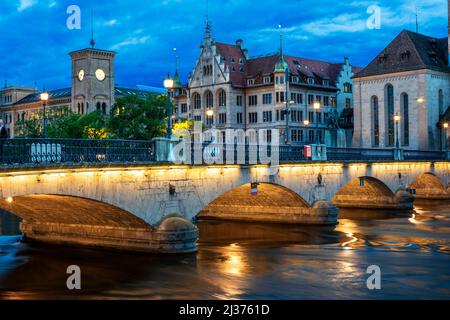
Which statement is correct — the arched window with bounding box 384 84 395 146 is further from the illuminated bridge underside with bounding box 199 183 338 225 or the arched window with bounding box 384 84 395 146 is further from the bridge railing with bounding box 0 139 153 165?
the bridge railing with bounding box 0 139 153 165

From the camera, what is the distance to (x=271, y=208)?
40188 millimetres

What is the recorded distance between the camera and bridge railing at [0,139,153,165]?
66.4ft

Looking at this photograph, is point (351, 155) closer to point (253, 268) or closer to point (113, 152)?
point (253, 268)

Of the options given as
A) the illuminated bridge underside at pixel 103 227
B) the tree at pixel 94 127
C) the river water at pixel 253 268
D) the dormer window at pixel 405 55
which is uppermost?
the dormer window at pixel 405 55

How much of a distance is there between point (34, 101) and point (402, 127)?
81.8m

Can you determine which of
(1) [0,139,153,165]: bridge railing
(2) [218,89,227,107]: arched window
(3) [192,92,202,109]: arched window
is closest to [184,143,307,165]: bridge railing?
(1) [0,139,153,165]: bridge railing

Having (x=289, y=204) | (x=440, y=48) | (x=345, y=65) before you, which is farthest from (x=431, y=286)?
(x=345, y=65)

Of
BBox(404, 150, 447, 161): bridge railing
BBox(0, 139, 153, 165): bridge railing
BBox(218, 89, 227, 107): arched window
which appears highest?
BBox(218, 89, 227, 107): arched window

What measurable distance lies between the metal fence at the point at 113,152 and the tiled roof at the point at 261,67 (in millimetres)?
47614

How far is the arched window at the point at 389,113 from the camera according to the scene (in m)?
73.1

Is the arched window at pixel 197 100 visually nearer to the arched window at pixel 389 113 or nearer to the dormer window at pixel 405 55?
the arched window at pixel 389 113

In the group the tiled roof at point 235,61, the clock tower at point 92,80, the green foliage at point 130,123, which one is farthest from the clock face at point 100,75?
the green foliage at point 130,123

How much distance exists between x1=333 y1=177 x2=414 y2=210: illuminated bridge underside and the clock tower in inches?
2363

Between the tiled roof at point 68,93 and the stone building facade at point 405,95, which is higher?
the tiled roof at point 68,93
